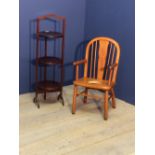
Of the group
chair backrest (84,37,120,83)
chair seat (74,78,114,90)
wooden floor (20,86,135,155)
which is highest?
chair backrest (84,37,120,83)

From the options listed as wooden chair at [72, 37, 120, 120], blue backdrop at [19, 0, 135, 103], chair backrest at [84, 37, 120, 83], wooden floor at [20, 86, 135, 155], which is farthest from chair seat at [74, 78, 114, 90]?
blue backdrop at [19, 0, 135, 103]

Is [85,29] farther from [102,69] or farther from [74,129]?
[74,129]

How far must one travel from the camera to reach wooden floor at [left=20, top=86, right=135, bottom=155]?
2357mm

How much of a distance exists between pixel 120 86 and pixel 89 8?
1.17 meters

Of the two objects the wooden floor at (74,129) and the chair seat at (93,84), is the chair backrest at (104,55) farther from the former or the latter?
the wooden floor at (74,129)

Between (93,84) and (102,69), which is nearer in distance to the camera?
(93,84)

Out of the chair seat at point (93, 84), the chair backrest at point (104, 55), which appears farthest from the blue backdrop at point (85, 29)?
the chair seat at point (93, 84)

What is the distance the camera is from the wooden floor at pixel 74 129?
92.8 inches

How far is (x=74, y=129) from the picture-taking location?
8.92ft

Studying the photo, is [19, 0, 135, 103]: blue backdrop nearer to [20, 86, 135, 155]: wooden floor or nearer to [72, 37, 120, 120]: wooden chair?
[72, 37, 120, 120]: wooden chair

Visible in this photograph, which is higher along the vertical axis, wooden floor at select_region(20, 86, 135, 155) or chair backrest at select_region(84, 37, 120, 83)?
chair backrest at select_region(84, 37, 120, 83)

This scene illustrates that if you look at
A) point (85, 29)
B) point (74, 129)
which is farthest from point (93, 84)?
point (85, 29)

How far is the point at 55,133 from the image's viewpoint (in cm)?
262
